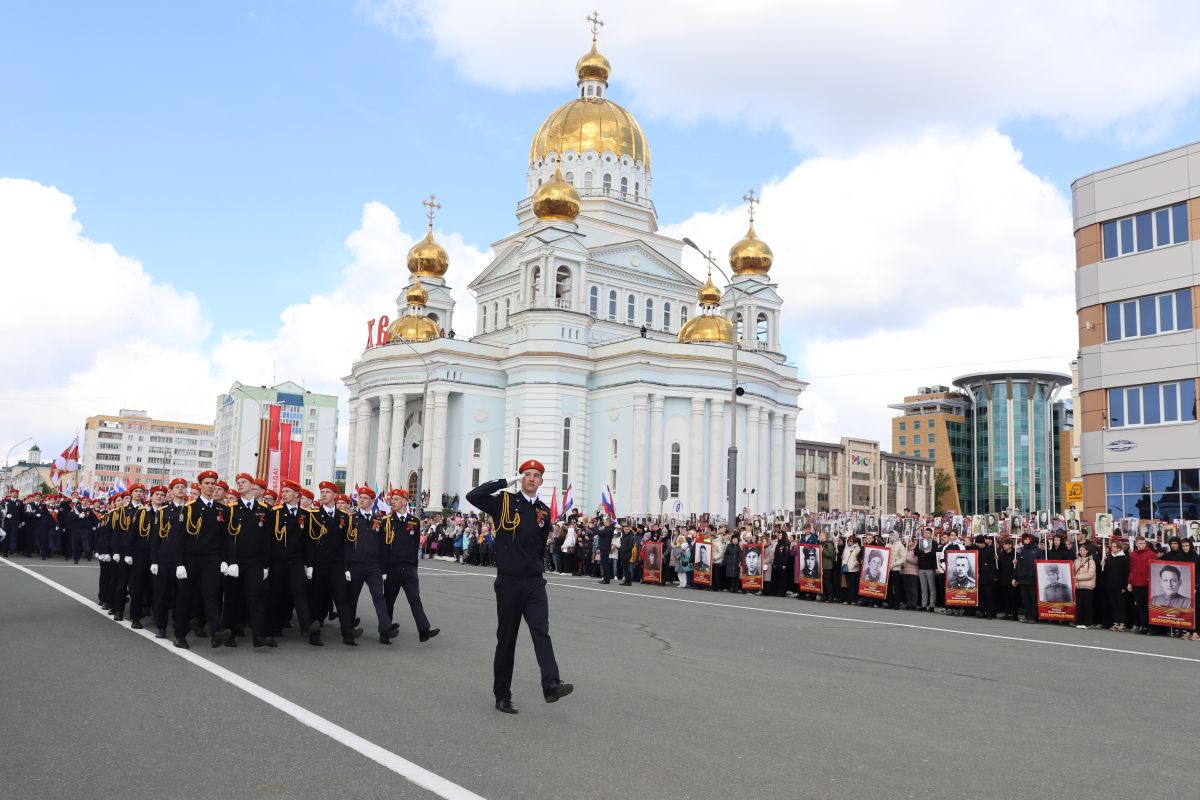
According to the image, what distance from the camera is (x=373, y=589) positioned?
11.8 meters

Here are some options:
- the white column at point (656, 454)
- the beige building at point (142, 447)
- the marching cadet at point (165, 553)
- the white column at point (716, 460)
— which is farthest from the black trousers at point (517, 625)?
the beige building at point (142, 447)

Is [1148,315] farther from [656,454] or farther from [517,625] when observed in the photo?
[517,625]

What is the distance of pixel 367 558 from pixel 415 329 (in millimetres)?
48956

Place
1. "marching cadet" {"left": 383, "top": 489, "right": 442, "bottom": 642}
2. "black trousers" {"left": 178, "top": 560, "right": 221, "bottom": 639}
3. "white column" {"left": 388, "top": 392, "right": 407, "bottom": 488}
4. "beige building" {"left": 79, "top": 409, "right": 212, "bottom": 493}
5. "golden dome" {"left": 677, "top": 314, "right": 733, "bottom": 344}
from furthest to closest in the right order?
"beige building" {"left": 79, "top": 409, "right": 212, "bottom": 493}
"white column" {"left": 388, "top": 392, "right": 407, "bottom": 488}
"golden dome" {"left": 677, "top": 314, "right": 733, "bottom": 344}
"marching cadet" {"left": 383, "top": 489, "right": 442, "bottom": 642}
"black trousers" {"left": 178, "top": 560, "right": 221, "bottom": 639}

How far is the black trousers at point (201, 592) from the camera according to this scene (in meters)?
11.2

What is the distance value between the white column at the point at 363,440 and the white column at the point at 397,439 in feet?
10.8

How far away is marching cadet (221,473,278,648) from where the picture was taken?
11.3m

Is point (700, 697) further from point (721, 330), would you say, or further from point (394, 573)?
point (721, 330)

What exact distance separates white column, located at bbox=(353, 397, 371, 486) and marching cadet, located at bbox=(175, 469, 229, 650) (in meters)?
48.5

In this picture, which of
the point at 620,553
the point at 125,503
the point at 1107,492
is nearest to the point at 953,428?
the point at 1107,492

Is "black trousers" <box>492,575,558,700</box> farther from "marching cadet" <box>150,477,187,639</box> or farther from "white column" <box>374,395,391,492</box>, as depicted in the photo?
"white column" <box>374,395,391,492</box>

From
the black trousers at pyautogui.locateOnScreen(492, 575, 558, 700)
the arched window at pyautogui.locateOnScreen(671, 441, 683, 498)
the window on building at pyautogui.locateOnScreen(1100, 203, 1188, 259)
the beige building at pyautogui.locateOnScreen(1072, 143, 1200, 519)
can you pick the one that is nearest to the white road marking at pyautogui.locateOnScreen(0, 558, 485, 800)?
the black trousers at pyautogui.locateOnScreen(492, 575, 558, 700)

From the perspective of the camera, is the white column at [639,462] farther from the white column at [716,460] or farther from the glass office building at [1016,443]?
the glass office building at [1016,443]

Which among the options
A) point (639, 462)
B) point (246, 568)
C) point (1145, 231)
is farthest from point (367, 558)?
point (639, 462)
